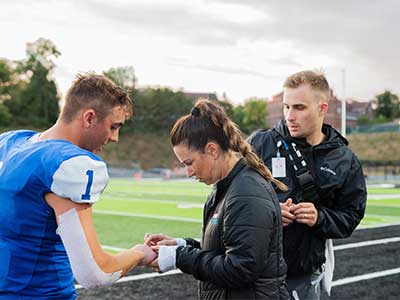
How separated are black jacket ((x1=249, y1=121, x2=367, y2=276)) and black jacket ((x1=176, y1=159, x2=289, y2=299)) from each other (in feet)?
2.82

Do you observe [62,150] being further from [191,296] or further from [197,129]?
[191,296]

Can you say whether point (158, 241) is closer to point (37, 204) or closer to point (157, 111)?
point (37, 204)

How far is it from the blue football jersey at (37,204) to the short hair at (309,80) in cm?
172

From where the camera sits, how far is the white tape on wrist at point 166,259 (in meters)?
2.66

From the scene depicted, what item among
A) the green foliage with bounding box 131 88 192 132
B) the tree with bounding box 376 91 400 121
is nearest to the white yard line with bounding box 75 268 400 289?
the green foliage with bounding box 131 88 192 132

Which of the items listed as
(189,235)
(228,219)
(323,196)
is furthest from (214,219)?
(189,235)

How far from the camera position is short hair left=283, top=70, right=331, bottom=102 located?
11.8ft

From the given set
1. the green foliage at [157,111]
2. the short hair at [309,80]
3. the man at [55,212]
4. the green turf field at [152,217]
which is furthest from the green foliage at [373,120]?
the man at [55,212]

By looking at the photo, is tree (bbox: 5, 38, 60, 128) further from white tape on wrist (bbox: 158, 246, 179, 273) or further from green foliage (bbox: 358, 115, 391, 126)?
white tape on wrist (bbox: 158, 246, 179, 273)

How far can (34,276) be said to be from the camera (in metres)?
2.33

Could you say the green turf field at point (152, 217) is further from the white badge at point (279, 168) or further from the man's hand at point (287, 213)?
the man's hand at point (287, 213)

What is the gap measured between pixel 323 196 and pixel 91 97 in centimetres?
177

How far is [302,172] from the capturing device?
3.49m

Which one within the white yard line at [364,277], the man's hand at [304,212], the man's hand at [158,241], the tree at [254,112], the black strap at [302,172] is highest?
the tree at [254,112]
